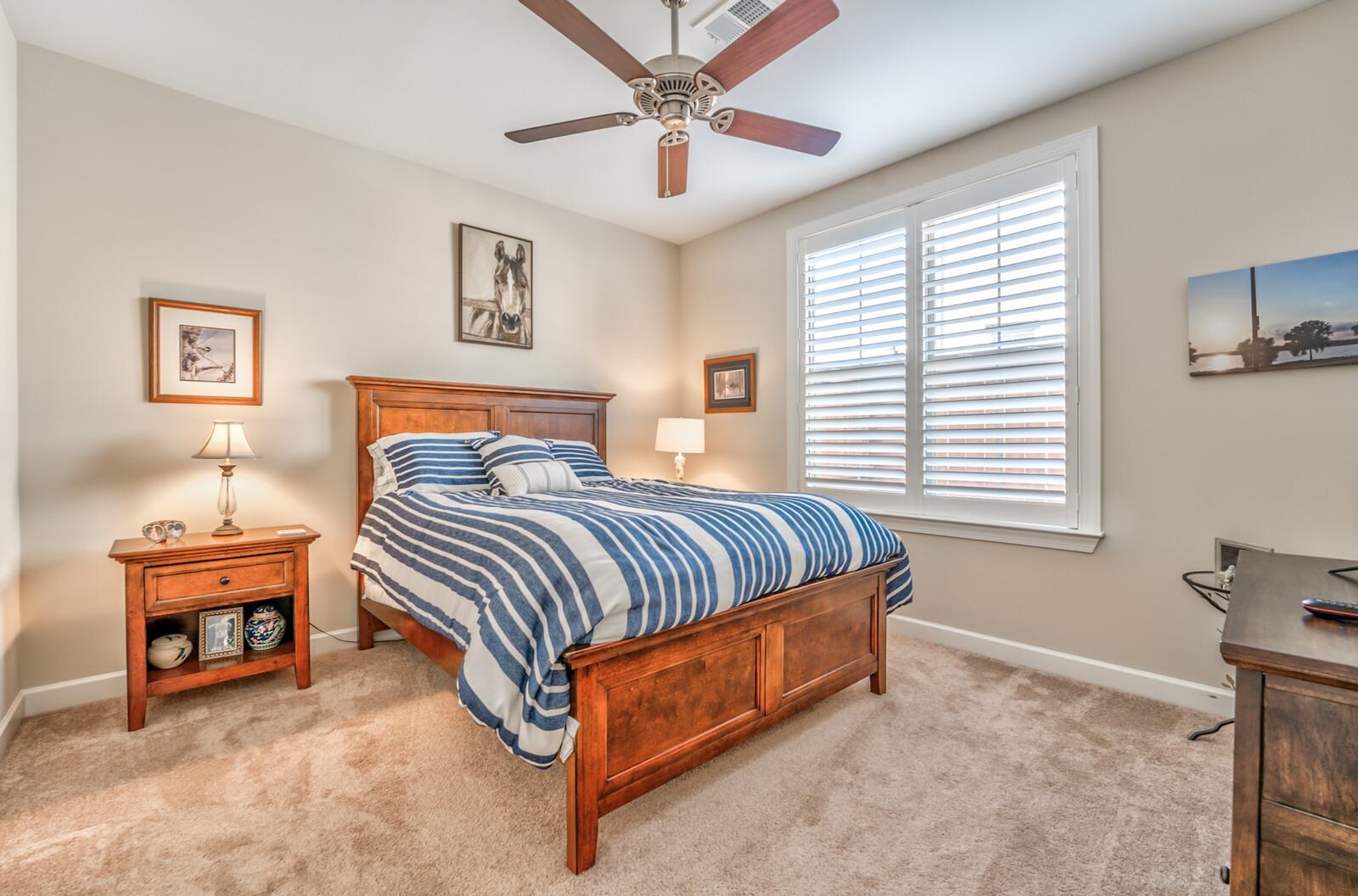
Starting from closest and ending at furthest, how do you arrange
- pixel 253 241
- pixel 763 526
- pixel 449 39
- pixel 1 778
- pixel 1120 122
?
pixel 1 778
pixel 763 526
pixel 449 39
pixel 1120 122
pixel 253 241

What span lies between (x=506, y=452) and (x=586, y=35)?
75.0 inches

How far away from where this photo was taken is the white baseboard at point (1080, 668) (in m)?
2.40

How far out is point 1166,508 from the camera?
2510mm

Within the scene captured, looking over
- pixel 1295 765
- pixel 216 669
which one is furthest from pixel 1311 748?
pixel 216 669

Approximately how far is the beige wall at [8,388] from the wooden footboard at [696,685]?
228 cm

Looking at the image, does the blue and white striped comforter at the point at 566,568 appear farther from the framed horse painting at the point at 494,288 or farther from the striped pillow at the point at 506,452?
the framed horse painting at the point at 494,288

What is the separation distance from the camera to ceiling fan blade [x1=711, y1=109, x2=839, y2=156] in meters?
2.21

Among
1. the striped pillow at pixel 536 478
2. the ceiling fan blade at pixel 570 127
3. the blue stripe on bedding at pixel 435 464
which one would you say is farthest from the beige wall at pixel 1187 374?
the blue stripe on bedding at pixel 435 464

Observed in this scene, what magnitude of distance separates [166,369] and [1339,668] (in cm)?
374

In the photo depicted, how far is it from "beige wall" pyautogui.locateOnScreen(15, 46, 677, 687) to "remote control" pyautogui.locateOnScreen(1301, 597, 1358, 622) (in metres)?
3.58

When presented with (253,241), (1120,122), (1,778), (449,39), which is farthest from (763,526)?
(253,241)

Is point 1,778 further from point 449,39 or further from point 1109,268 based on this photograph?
point 1109,268

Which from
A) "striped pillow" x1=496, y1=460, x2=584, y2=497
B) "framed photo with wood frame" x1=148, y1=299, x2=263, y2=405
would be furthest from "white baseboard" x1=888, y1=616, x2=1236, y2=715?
"framed photo with wood frame" x1=148, y1=299, x2=263, y2=405

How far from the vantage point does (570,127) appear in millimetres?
2293
